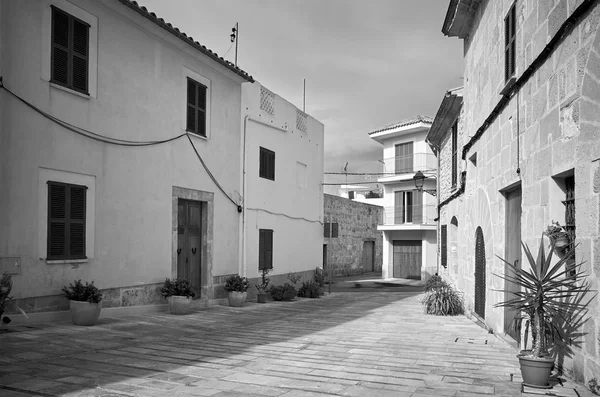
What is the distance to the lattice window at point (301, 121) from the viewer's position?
1861cm

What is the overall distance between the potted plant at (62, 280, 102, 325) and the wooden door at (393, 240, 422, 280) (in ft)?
80.8

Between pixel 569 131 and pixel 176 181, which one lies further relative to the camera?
pixel 176 181

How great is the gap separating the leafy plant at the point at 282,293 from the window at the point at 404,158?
1702 centimetres

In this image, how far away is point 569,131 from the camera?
209 inches

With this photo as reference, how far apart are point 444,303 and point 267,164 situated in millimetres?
7166


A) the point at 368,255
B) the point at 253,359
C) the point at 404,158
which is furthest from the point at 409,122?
the point at 253,359

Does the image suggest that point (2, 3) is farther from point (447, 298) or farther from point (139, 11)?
point (447, 298)

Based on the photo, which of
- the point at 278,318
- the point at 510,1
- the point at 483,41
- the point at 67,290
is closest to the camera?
the point at 510,1

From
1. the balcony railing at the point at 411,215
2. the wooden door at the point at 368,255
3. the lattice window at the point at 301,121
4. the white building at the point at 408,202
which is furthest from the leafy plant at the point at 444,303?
the wooden door at the point at 368,255

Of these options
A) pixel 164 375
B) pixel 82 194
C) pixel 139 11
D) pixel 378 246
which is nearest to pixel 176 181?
pixel 82 194

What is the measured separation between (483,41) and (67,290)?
355 inches

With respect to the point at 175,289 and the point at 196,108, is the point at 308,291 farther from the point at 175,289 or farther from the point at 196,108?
the point at 196,108

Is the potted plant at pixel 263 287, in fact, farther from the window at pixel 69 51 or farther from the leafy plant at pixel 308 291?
the window at pixel 69 51

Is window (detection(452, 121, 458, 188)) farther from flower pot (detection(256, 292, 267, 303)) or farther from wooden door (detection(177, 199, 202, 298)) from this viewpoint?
wooden door (detection(177, 199, 202, 298))
